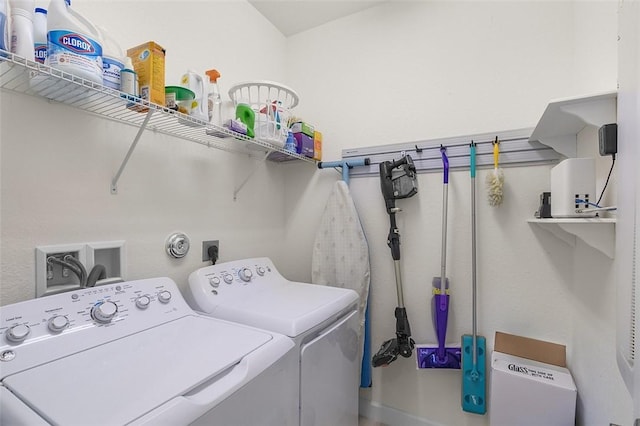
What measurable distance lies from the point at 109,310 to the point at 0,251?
1.23 feet

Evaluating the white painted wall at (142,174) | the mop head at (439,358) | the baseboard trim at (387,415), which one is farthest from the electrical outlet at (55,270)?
the baseboard trim at (387,415)

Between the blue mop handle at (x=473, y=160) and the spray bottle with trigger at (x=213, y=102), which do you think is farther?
the blue mop handle at (x=473, y=160)

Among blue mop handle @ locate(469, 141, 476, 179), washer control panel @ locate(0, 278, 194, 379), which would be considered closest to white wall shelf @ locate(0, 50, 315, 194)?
washer control panel @ locate(0, 278, 194, 379)

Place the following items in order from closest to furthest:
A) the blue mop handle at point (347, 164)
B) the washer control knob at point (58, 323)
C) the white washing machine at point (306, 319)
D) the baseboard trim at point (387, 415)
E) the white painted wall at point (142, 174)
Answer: the washer control knob at point (58, 323), the white painted wall at point (142, 174), the white washing machine at point (306, 319), the baseboard trim at point (387, 415), the blue mop handle at point (347, 164)

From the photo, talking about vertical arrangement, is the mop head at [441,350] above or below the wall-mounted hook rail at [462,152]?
below

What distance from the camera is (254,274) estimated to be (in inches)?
62.0

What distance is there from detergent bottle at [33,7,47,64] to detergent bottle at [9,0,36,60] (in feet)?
0.19

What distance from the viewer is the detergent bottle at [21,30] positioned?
747mm

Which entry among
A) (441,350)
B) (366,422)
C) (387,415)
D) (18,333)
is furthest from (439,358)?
(18,333)

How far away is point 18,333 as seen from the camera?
75 cm

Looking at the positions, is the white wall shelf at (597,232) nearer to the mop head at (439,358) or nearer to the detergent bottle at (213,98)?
the mop head at (439,358)

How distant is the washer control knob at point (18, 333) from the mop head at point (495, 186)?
76.2 inches

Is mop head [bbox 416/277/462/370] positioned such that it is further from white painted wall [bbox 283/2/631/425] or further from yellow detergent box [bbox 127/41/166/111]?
yellow detergent box [bbox 127/41/166/111]

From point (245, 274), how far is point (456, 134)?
4.87ft
